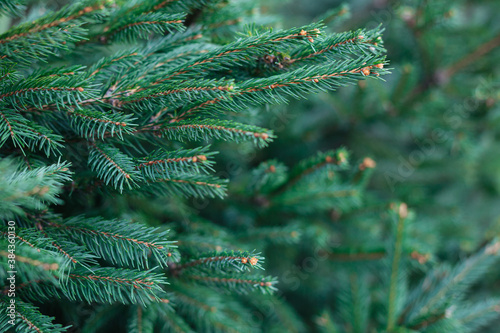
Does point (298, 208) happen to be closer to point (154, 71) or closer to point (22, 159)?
point (154, 71)

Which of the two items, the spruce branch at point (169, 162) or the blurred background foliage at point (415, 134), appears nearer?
the spruce branch at point (169, 162)

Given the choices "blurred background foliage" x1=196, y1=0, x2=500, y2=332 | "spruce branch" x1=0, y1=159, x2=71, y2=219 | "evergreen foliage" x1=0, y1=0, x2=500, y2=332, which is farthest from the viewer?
"blurred background foliage" x1=196, y1=0, x2=500, y2=332

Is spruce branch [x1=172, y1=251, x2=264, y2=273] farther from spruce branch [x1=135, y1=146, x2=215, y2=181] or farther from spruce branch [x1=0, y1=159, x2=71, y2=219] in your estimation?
spruce branch [x1=0, y1=159, x2=71, y2=219]

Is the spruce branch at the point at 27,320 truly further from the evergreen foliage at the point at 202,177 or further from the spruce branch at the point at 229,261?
the spruce branch at the point at 229,261

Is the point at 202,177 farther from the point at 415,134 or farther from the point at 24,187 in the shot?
the point at 415,134

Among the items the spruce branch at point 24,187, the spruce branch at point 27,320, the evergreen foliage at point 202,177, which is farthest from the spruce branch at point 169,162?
the spruce branch at point 27,320

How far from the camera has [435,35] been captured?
1239mm

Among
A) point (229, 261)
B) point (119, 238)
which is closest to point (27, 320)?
point (119, 238)

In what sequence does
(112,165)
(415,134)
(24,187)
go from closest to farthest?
(24,187)
(112,165)
(415,134)

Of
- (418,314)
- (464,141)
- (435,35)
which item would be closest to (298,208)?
(418,314)

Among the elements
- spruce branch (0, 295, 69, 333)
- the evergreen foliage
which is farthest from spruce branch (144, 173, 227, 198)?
spruce branch (0, 295, 69, 333)

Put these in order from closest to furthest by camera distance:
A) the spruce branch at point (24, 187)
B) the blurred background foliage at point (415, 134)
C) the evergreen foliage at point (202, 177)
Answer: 1. the spruce branch at point (24, 187)
2. the evergreen foliage at point (202, 177)
3. the blurred background foliage at point (415, 134)

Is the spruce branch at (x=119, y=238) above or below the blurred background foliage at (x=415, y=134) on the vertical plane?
below

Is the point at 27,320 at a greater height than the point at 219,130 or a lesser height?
lesser
